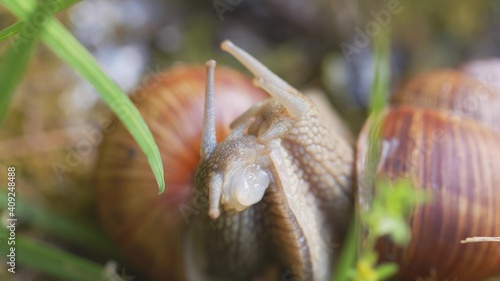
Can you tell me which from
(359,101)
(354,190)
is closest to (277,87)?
(354,190)

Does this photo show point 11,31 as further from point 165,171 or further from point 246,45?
point 246,45

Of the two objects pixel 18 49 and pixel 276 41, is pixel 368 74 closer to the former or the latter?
pixel 276 41

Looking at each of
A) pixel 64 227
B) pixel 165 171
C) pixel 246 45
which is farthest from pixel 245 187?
pixel 246 45

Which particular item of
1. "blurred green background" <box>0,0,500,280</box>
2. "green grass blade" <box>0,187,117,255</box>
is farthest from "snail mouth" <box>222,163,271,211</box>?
"blurred green background" <box>0,0,500,280</box>
